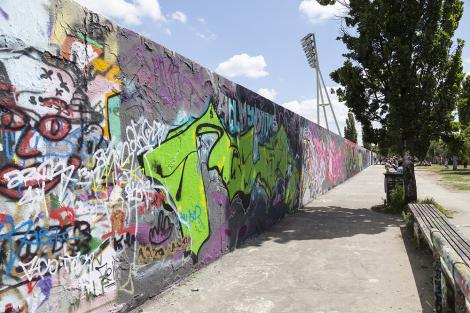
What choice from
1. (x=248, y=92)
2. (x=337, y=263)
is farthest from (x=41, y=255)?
(x=248, y=92)

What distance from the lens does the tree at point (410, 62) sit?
1020cm

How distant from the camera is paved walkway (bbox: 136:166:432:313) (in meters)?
4.16

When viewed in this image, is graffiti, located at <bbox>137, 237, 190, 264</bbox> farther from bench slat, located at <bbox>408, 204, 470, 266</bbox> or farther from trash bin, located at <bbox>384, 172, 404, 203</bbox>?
trash bin, located at <bbox>384, 172, 404, 203</bbox>

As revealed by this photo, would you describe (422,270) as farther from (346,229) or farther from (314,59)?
(314,59)

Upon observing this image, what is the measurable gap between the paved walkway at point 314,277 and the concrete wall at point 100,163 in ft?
1.29

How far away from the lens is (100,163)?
11.9 ft

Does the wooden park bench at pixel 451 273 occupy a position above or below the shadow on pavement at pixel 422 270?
above

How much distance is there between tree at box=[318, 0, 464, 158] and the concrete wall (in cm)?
573

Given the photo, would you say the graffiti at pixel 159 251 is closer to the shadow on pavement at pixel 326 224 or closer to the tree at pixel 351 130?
the shadow on pavement at pixel 326 224

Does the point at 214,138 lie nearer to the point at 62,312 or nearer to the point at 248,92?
the point at 248,92

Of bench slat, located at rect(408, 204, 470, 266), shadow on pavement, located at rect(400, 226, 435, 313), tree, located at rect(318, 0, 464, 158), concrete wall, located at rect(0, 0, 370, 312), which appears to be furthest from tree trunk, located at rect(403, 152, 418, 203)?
concrete wall, located at rect(0, 0, 370, 312)

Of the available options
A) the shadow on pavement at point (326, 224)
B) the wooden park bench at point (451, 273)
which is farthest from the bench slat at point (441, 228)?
the shadow on pavement at point (326, 224)

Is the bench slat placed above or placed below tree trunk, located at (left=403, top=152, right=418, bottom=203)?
below

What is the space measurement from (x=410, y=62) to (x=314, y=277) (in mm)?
7423
